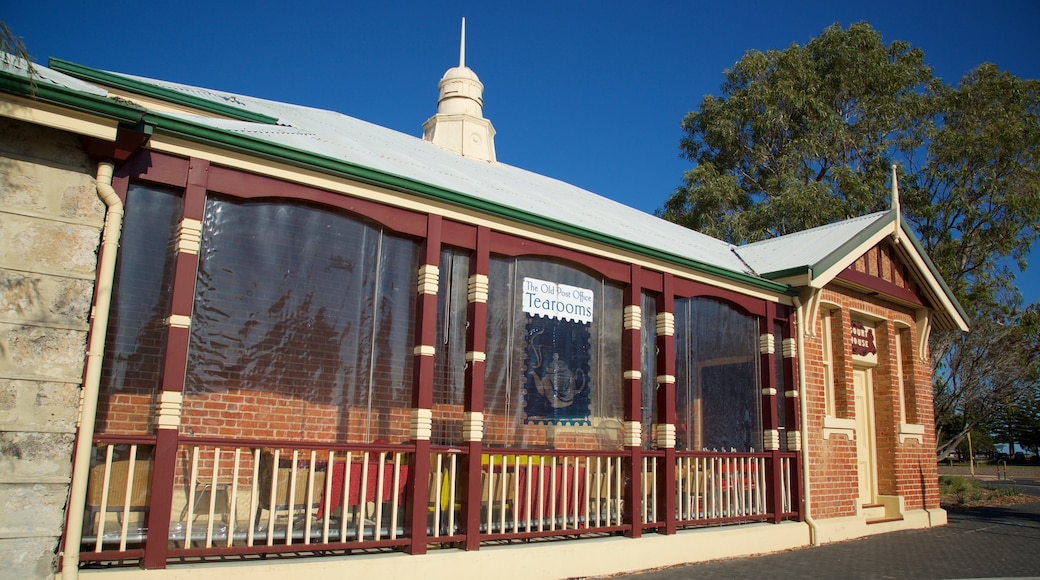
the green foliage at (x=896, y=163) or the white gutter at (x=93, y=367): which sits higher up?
the green foliage at (x=896, y=163)

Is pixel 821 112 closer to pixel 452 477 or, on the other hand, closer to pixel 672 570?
pixel 672 570

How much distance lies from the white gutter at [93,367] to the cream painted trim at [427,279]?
8.18 feet

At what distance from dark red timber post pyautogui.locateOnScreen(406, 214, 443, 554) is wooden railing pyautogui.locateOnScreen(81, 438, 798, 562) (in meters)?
0.03

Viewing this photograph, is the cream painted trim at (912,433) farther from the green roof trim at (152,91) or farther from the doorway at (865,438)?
the green roof trim at (152,91)

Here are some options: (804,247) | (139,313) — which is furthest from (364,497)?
(804,247)

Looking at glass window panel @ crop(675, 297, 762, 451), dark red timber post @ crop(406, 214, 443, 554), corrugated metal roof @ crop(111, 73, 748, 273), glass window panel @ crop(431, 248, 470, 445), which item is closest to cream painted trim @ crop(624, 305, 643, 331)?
corrugated metal roof @ crop(111, 73, 748, 273)

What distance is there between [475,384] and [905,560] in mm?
5876

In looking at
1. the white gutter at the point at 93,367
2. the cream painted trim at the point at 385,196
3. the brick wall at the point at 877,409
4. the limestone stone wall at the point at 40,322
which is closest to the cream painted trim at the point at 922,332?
the brick wall at the point at 877,409

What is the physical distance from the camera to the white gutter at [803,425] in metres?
10.7

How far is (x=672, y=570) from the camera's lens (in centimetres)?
855

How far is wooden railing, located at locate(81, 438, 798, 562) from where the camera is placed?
220 inches

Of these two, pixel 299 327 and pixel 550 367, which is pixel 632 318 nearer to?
pixel 550 367

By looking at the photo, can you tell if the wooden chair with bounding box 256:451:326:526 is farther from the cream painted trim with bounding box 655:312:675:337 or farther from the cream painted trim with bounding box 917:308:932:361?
the cream painted trim with bounding box 917:308:932:361

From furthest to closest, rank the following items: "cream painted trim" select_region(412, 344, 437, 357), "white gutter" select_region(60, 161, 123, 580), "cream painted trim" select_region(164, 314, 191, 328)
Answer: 1. "cream painted trim" select_region(412, 344, 437, 357)
2. "cream painted trim" select_region(164, 314, 191, 328)
3. "white gutter" select_region(60, 161, 123, 580)
